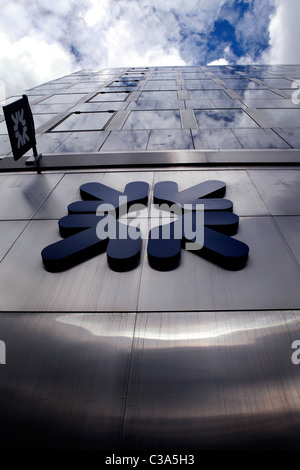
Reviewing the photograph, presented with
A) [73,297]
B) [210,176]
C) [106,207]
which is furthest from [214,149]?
[73,297]

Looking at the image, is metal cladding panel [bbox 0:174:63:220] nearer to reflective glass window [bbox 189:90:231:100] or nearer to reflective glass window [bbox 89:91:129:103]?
reflective glass window [bbox 89:91:129:103]

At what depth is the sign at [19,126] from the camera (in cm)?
934

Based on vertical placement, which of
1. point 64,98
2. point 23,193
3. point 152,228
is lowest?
point 152,228

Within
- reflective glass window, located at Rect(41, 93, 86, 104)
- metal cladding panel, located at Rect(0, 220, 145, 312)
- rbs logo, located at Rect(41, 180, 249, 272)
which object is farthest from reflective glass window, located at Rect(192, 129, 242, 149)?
reflective glass window, located at Rect(41, 93, 86, 104)

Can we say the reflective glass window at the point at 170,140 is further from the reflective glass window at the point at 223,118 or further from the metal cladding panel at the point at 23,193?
the metal cladding panel at the point at 23,193

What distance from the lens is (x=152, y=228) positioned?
7.83 metres

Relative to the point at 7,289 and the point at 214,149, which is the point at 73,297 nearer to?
the point at 7,289

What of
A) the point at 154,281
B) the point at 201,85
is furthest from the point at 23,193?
the point at 201,85

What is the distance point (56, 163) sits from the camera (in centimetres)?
1155

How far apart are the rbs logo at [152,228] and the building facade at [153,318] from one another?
10 centimetres

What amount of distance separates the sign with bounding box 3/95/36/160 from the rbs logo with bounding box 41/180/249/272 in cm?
278

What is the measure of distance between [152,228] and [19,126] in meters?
6.15

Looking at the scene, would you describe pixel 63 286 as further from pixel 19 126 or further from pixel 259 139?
pixel 259 139
